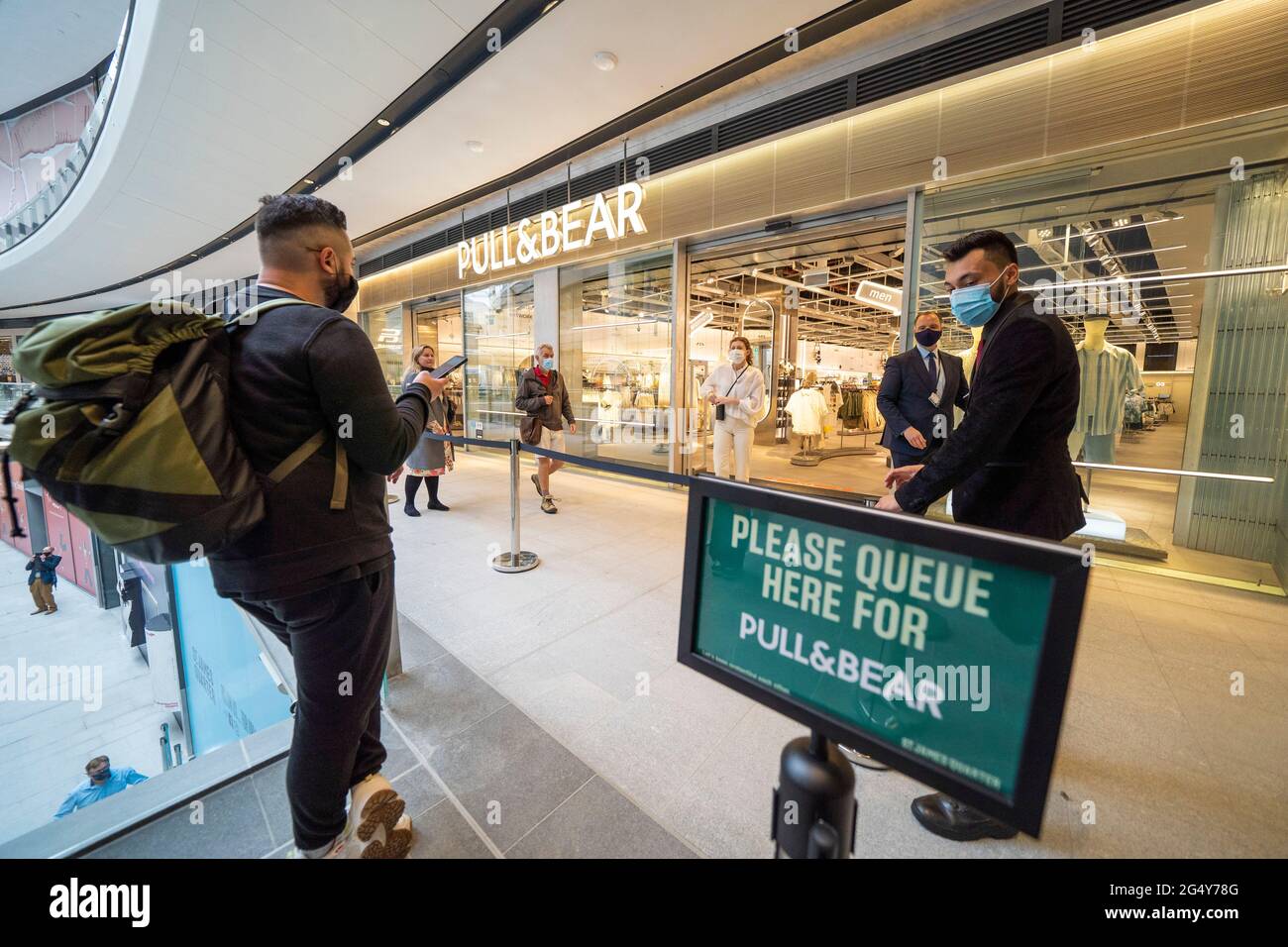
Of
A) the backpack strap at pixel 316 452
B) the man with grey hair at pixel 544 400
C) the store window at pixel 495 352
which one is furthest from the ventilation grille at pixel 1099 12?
the store window at pixel 495 352

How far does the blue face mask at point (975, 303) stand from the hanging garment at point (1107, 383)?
3.13 meters

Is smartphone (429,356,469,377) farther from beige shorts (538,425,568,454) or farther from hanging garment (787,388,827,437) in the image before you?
hanging garment (787,388,827,437)

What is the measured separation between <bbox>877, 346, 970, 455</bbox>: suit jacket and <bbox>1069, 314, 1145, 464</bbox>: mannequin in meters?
1.78

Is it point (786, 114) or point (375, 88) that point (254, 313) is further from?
point (375, 88)

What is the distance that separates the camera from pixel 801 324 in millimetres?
16609

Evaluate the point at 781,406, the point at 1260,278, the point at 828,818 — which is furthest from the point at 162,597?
the point at 1260,278

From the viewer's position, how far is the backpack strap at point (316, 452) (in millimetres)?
1104

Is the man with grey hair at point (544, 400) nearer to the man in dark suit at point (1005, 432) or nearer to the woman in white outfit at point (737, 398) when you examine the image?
the woman in white outfit at point (737, 398)

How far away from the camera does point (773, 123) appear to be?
15.6 feet

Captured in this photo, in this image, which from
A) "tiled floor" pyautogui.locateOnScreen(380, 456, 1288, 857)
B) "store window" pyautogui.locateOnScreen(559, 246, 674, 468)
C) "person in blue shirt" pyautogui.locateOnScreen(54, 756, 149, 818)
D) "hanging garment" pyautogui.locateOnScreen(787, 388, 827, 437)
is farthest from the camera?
"hanging garment" pyautogui.locateOnScreen(787, 388, 827, 437)

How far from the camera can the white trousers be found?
5.45 metres

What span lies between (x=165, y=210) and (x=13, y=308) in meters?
22.4

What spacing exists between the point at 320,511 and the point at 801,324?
57.0ft

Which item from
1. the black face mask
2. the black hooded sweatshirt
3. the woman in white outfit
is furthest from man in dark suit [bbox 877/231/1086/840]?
the woman in white outfit
